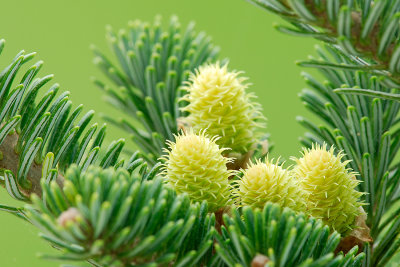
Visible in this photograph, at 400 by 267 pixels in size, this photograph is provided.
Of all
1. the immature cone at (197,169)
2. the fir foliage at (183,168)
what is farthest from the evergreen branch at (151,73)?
the immature cone at (197,169)

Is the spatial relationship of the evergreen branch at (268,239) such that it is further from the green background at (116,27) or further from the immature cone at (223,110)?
the green background at (116,27)

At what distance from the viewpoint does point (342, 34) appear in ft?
0.88

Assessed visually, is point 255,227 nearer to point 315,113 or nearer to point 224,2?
point 315,113

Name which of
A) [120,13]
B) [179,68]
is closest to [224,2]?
[120,13]

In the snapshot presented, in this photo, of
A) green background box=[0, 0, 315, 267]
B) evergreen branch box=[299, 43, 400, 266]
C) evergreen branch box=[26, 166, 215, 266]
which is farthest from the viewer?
green background box=[0, 0, 315, 267]

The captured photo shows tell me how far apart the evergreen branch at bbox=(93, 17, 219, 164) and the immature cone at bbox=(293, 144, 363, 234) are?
0.14m

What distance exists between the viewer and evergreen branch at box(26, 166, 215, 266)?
221 mm

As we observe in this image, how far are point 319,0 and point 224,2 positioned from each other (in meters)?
1.01

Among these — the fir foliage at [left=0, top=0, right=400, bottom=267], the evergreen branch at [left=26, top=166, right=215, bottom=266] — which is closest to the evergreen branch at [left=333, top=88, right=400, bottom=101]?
the fir foliage at [left=0, top=0, right=400, bottom=267]

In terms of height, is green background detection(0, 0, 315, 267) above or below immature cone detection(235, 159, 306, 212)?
above

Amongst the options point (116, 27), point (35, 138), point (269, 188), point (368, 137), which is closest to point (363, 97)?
point (368, 137)

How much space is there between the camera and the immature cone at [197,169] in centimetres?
29

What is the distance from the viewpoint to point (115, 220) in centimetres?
23

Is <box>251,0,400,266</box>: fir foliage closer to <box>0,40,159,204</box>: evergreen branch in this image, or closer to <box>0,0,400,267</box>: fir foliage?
<box>0,0,400,267</box>: fir foliage
